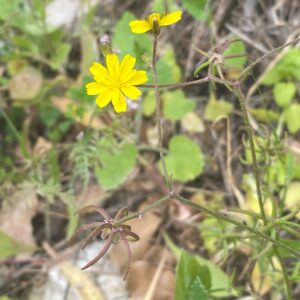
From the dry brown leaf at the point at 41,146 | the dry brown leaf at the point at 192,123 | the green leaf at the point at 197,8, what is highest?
the green leaf at the point at 197,8

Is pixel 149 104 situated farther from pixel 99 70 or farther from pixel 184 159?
pixel 99 70

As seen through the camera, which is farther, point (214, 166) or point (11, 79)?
point (11, 79)

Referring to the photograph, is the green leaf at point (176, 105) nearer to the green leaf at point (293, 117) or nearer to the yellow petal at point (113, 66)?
the green leaf at point (293, 117)

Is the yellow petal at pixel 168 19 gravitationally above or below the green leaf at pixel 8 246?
above

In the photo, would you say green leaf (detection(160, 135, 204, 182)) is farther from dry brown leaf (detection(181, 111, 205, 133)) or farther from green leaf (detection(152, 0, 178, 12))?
green leaf (detection(152, 0, 178, 12))

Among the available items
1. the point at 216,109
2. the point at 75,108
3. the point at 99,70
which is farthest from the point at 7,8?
the point at 99,70

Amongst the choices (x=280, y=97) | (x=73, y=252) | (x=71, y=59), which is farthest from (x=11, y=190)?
(x=280, y=97)

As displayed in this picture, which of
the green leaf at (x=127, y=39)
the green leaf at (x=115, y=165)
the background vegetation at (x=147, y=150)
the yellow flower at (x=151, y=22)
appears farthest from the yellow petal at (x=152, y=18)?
the green leaf at (x=115, y=165)

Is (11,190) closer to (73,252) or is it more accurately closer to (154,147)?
(73,252)
